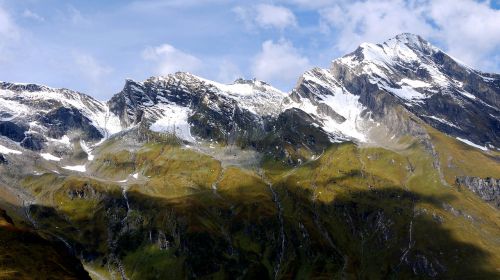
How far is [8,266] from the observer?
19788 centimetres

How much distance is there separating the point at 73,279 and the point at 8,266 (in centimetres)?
2432

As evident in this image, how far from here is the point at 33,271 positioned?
198m

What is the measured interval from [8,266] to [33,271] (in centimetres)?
935

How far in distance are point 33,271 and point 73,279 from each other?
15.0 meters

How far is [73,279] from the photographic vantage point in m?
198

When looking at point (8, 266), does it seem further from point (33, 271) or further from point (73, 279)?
point (73, 279)

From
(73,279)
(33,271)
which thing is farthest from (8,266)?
(73,279)
